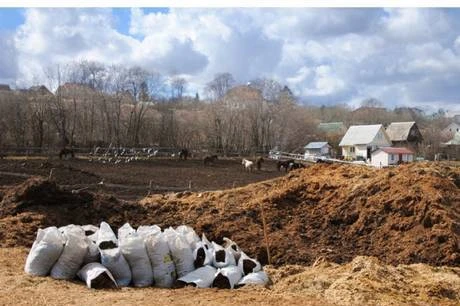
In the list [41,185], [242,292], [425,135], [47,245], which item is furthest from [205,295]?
[425,135]

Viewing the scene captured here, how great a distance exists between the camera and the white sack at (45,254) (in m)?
7.91

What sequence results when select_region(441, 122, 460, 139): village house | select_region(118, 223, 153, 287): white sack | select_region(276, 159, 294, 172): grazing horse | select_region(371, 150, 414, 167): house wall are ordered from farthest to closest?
select_region(441, 122, 460, 139): village house, select_region(371, 150, 414, 167): house wall, select_region(276, 159, 294, 172): grazing horse, select_region(118, 223, 153, 287): white sack

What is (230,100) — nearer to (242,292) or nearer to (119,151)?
(119,151)

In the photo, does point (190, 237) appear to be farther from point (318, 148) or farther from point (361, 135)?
point (361, 135)

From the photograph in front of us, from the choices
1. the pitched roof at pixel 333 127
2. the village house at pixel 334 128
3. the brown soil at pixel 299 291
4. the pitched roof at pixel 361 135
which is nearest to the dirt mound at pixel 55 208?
the brown soil at pixel 299 291

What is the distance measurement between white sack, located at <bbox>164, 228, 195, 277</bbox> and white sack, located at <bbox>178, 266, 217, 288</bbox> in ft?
0.52

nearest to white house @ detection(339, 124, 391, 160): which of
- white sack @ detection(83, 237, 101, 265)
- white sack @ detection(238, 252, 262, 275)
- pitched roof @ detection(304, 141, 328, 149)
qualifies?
pitched roof @ detection(304, 141, 328, 149)

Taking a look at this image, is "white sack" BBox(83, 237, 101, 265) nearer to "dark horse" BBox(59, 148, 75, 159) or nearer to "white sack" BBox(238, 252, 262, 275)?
"white sack" BBox(238, 252, 262, 275)

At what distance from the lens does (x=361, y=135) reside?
238 ft

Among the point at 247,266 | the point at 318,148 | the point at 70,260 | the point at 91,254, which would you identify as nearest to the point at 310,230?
the point at 247,266

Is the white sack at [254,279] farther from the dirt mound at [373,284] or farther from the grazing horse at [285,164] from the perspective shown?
the grazing horse at [285,164]

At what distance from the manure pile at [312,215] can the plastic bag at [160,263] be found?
228 cm

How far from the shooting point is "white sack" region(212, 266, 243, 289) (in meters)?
7.97

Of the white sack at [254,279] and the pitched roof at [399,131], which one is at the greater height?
the pitched roof at [399,131]
